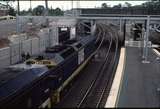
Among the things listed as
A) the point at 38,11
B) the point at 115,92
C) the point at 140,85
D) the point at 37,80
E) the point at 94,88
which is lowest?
the point at 94,88

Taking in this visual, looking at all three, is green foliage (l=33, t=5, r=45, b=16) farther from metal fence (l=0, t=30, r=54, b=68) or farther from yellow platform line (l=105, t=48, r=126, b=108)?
yellow platform line (l=105, t=48, r=126, b=108)

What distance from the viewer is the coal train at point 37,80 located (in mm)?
14586

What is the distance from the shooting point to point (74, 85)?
28.2 metres

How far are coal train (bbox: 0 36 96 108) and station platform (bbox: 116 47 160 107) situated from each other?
13.8 ft

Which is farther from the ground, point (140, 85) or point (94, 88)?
point (140, 85)

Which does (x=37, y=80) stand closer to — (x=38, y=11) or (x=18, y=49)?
(x=18, y=49)

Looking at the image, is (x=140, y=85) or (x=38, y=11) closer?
(x=140, y=85)

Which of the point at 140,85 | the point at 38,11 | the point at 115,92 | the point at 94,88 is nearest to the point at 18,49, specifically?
the point at 94,88

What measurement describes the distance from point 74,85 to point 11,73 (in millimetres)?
10181

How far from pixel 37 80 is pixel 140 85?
701 centimetres

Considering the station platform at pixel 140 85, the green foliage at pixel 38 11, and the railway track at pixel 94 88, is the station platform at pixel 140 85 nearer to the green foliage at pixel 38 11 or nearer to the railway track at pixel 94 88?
the railway track at pixel 94 88

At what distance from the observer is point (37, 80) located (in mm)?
17078

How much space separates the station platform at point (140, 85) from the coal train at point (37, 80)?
4.20 meters

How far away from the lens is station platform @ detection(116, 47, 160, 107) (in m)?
16.1
